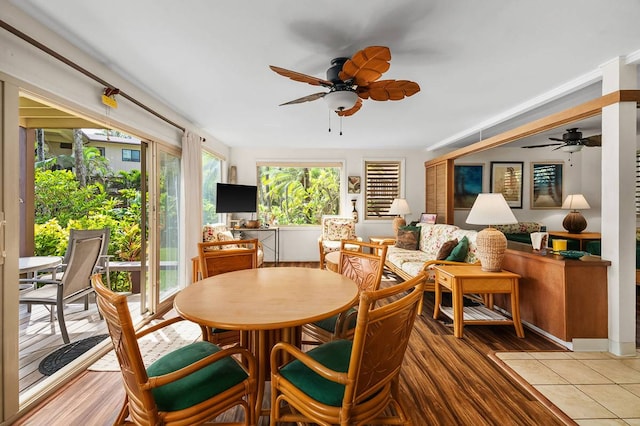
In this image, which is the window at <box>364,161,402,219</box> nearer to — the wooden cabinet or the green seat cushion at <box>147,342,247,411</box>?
the wooden cabinet

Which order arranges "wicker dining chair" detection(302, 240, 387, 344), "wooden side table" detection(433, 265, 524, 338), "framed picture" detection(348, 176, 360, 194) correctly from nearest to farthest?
1. "wicker dining chair" detection(302, 240, 387, 344)
2. "wooden side table" detection(433, 265, 524, 338)
3. "framed picture" detection(348, 176, 360, 194)

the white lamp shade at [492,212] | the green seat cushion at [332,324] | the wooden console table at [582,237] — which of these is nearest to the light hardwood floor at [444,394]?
the green seat cushion at [332,324]

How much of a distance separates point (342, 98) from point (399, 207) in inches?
145

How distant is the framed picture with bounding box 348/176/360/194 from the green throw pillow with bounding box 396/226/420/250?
1434mm

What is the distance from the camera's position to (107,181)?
559 cm

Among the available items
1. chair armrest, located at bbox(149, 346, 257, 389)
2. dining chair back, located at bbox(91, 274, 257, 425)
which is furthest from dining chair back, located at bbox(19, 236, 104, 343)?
chair armrest, located at bbox(149, 346, 257, 389)

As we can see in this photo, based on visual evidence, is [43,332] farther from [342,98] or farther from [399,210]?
[399,210]

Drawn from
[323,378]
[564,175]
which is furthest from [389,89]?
[564,175]

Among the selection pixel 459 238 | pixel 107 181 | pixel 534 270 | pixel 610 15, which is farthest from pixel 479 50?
pixel 107 181

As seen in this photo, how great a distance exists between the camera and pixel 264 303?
1.52m

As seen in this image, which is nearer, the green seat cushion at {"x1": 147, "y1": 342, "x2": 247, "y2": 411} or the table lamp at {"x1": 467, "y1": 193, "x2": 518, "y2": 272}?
the green seat cushion at {"x1": 147, "y1": 342, "x2": 247, "y2": 411}

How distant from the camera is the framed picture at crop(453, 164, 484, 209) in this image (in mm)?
5973

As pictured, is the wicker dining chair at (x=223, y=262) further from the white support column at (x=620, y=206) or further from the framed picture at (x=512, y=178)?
the framed picture at (x=512, y=178)

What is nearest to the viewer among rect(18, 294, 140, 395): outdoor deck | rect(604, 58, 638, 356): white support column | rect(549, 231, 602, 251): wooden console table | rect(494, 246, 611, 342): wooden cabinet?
rect(18, 294, 140, 395): outdoor deck
